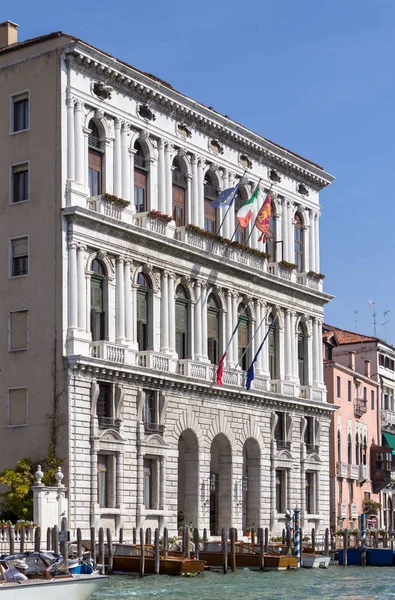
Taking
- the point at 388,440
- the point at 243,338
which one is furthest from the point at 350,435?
the point at 243,338

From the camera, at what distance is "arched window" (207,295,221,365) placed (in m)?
56.9

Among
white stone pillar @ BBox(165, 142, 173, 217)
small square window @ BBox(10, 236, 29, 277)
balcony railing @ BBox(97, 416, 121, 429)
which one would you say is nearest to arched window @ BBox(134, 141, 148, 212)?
white stone pillar @ BBox(165, 142, 173, 217)

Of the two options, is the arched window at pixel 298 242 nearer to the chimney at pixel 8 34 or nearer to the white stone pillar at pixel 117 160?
the white stone pillar at pixel 117 160

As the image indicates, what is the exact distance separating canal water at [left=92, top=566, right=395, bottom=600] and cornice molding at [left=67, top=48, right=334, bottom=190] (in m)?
18.6

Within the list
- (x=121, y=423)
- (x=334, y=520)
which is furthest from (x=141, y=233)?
(x=334, y=520)

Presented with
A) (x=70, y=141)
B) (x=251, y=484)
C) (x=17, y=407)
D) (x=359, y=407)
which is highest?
(x=70, y=141)

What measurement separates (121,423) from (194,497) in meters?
6.15

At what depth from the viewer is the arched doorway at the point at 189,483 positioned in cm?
5434

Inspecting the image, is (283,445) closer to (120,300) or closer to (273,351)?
(273,351)

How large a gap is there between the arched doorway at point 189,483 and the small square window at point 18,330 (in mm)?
8459

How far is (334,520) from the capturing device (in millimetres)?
73250

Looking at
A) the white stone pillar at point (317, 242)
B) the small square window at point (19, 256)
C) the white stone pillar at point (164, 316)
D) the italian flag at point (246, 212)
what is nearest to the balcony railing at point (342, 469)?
the white stone pillar at point (317, 242)

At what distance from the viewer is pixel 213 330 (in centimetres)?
5728

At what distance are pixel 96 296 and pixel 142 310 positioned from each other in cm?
304
